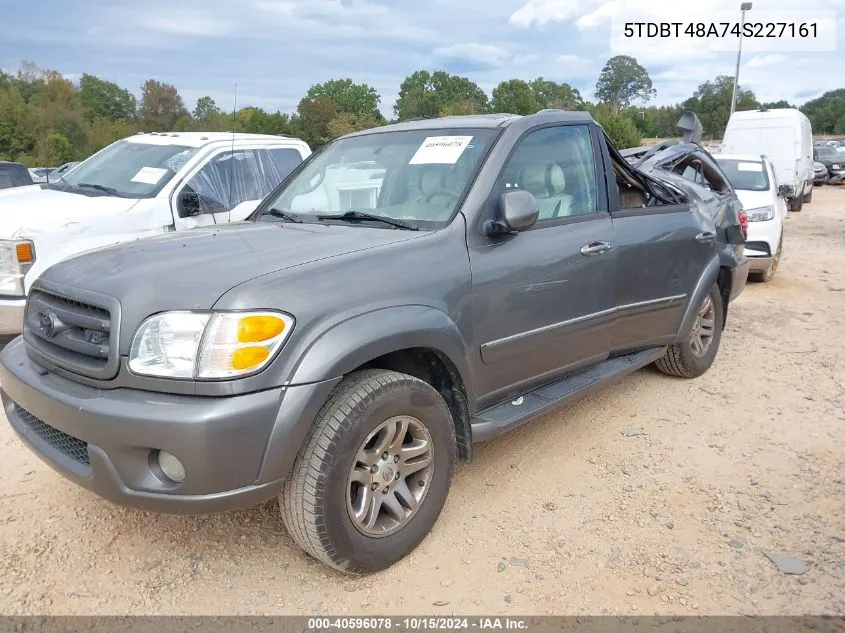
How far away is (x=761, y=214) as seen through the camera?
8750mm

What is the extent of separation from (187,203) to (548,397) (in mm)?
3898

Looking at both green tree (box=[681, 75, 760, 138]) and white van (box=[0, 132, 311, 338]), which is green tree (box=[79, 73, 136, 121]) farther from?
white van (box=[0, 132, 311, 338])

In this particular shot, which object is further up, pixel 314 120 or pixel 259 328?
pixel 314 120

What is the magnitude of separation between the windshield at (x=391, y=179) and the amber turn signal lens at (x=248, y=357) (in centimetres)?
110

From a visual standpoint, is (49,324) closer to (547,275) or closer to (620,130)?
(547,275)

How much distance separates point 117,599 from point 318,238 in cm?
165

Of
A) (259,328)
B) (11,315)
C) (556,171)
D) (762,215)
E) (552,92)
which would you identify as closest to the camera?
(259,328)

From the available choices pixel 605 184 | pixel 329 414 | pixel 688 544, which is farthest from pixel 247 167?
pixel 688 544

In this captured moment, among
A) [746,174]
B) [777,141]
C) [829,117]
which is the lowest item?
[746,174]

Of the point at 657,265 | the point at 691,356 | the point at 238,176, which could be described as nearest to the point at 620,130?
the point at 238,176

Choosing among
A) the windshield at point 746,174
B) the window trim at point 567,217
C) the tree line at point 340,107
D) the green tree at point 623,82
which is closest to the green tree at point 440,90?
the tree line at point 340,107

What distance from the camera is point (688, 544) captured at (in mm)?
2984

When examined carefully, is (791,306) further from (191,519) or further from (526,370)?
(191,519)

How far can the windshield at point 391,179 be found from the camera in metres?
3.28
